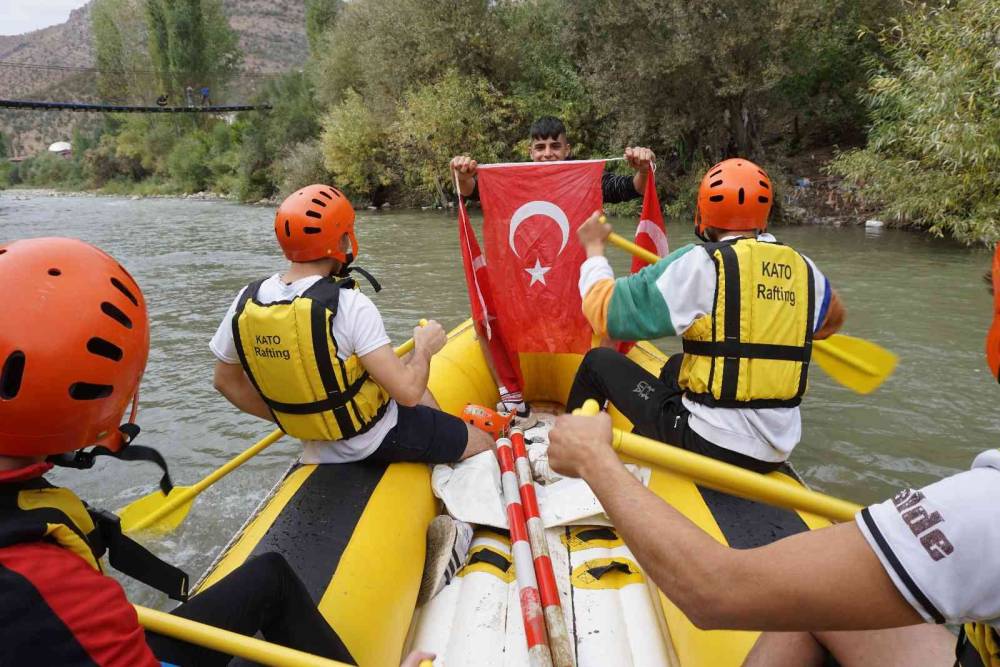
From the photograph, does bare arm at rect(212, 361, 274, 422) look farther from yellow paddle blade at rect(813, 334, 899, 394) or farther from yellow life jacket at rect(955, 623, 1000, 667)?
yellow paddle blade at rect(813, 334, 899, 394)

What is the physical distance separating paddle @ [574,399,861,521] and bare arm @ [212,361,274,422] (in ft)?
5.31

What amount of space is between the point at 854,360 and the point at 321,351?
7.90 feet

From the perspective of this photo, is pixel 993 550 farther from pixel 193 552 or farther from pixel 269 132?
pixel 269 132

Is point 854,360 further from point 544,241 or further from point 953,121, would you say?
point 953,121

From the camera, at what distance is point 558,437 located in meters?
1.42

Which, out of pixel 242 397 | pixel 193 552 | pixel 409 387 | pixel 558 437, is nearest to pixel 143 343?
pixel 558 437

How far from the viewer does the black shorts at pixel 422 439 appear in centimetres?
250

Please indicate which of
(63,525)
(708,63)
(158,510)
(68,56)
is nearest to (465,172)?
(158,510)

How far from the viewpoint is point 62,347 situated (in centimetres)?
108

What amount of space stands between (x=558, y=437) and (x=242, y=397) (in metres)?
1.69

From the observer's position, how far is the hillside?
100m

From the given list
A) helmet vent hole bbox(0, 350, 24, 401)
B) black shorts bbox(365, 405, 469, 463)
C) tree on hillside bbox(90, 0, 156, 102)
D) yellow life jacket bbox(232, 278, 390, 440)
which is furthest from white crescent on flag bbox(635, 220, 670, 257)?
tree on hillside bbox(90, 0, 156, 102)

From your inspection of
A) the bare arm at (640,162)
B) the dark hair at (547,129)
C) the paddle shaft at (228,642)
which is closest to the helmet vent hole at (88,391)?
the paddle shaft at (228,642)

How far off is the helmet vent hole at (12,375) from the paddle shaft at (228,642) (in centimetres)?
56
